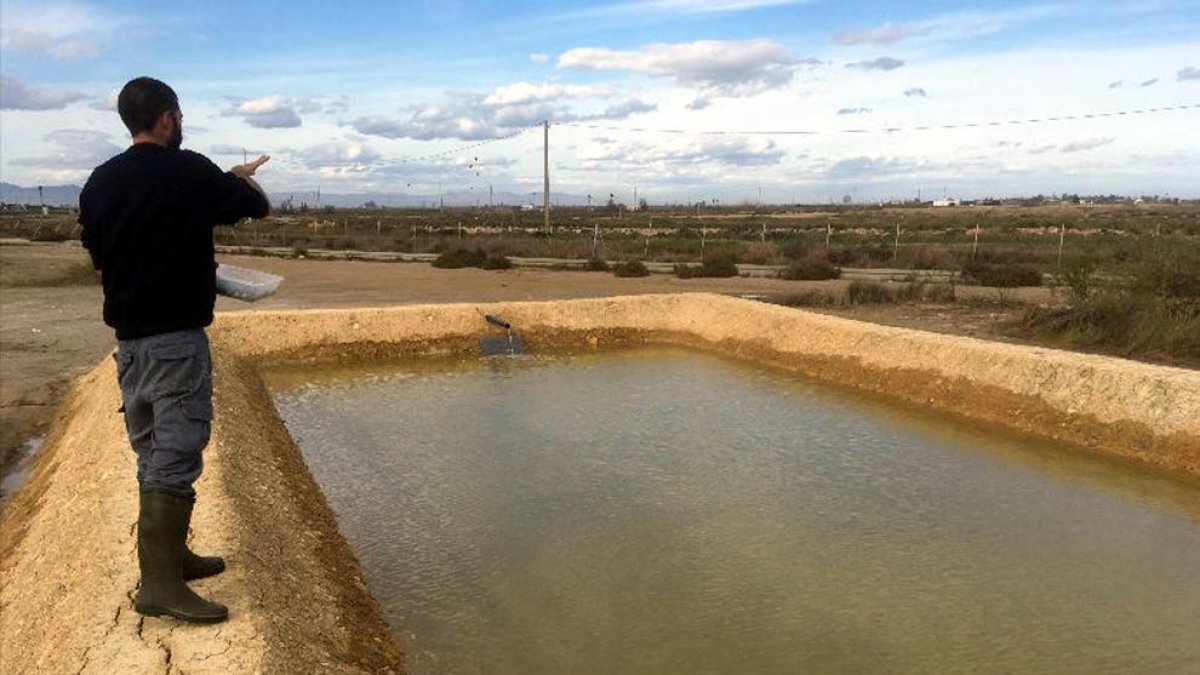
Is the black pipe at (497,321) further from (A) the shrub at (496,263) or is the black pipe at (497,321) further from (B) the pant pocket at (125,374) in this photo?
(A) the shrub at (496,263)

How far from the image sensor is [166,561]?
3166 mm

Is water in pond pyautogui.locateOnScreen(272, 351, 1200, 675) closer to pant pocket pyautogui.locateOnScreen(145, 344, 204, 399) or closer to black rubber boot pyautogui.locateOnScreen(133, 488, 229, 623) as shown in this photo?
black rubber boot pyautogui.locateOnScreen(133, 488, 229, 623)

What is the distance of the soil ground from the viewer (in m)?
9.89

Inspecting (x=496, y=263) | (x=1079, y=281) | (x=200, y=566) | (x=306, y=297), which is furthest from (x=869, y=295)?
(x=200, y=566)

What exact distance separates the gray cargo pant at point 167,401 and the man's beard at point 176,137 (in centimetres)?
59

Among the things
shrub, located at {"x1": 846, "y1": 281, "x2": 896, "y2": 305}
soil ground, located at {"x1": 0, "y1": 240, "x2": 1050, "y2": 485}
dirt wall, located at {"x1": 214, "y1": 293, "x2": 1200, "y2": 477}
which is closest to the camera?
dirt wall, located at {"x1": 214, "y1": 293, "x2": 1200, "y2": 477}

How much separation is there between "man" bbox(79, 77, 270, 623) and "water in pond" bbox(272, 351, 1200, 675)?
1.63 meters

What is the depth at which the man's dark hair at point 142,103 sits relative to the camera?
9.34ft

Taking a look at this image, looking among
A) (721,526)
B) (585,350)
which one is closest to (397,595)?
(721,526)

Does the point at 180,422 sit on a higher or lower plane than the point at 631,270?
higher

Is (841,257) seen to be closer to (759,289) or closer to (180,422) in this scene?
(759,289)

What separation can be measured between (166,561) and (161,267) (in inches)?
40.3

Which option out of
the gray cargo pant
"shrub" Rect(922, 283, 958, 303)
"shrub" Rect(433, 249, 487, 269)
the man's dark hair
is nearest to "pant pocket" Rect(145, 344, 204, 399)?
the gray cargo pant

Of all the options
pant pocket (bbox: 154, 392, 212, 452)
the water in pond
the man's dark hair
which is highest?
the man's dark hair
